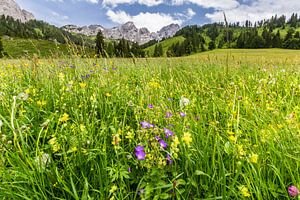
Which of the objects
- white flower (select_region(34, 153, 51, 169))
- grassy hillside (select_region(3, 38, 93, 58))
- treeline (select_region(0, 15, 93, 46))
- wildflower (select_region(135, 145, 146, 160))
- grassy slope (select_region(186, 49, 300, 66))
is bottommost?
white flower (select_region(34, 153, 51, 169))

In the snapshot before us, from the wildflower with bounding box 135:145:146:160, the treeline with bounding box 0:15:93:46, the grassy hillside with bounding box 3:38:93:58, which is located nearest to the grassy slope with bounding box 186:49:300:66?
the wildflower with bounding box 135:145:146:160

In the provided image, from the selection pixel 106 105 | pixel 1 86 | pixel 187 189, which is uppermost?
Answer: pixel 1 86

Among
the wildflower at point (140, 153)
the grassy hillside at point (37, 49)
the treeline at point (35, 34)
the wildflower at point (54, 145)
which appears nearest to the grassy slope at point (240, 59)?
the wildflower at point (140, 153)

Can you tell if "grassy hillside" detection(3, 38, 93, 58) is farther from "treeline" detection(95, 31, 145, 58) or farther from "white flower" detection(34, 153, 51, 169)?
"white flower" detection(34, 153, 51, 169)

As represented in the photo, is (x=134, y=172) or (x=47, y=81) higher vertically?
(x=47, y=81)

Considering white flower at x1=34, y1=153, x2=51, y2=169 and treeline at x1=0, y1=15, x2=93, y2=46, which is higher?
treeline at x1=0, y1=15, x2=93, y2=46

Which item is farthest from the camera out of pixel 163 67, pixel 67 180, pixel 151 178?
pixel 163 67

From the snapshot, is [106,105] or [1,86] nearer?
[106,105]

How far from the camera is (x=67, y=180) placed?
1.45 metres

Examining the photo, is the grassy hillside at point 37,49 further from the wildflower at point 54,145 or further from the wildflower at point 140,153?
the wildflower at point 140,153

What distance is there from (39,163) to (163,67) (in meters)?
4.25

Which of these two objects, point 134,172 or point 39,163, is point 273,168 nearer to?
point 134,172

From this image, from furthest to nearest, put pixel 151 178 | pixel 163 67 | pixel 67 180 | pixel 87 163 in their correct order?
pixel 163 67 → pixel 87 163 → pixel 67 180 → pixel 151 178

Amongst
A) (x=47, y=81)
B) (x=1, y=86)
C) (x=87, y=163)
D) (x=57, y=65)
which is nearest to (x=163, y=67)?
(x=57, y=65)
